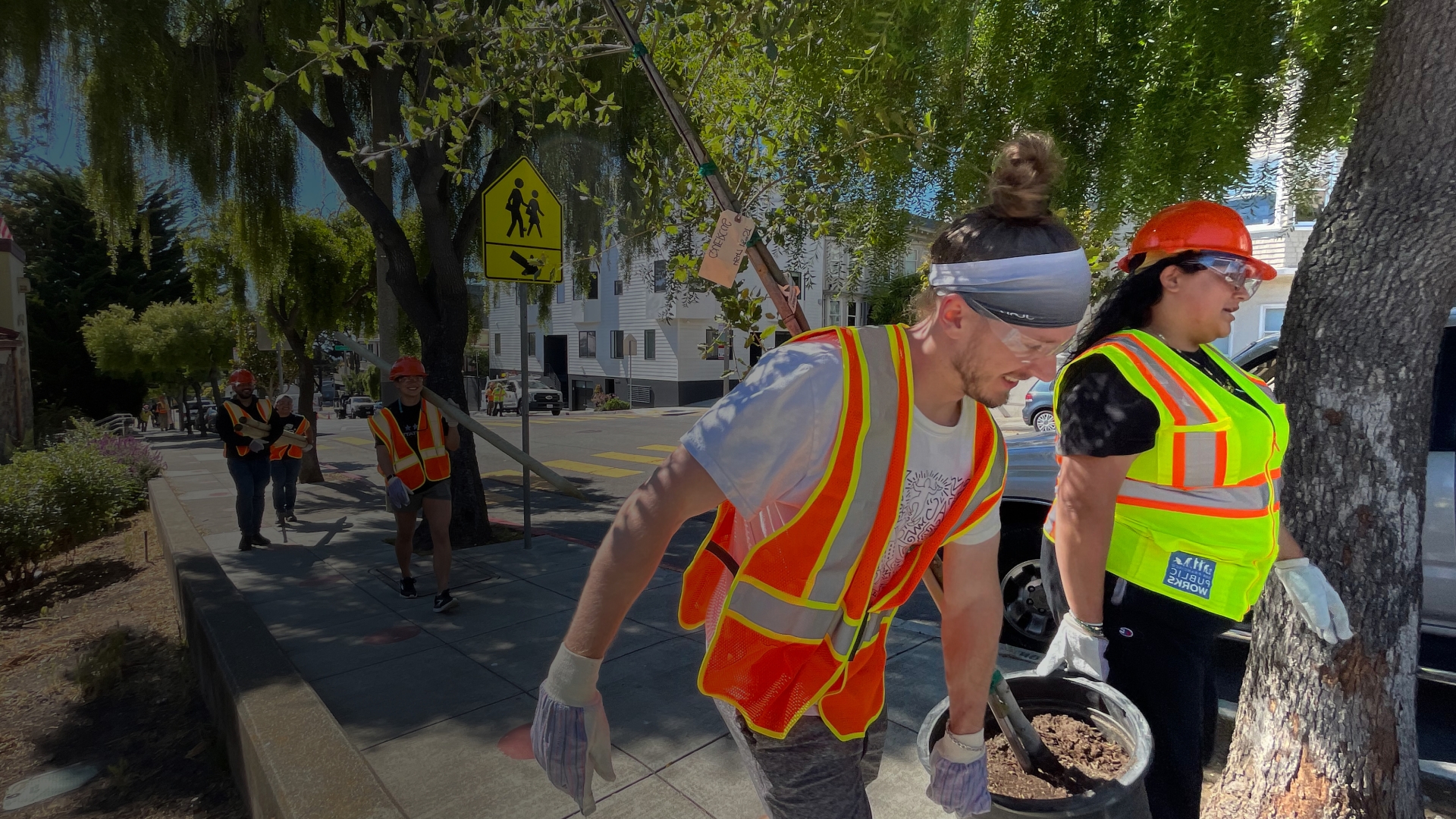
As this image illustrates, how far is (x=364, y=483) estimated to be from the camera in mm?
13078

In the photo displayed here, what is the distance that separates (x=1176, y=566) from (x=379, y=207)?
22.8 feet

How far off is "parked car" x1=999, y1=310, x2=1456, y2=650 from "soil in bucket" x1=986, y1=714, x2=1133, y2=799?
1834 mm

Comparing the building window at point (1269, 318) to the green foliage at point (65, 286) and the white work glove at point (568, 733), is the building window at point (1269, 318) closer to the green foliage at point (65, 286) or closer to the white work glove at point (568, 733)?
the white work glove at point (568, 733)

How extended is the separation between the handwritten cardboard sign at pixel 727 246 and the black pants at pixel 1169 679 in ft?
4.38

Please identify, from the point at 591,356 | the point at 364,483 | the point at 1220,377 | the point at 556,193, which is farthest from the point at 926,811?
the point at 591,356

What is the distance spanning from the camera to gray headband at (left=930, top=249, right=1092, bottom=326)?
4.73ft

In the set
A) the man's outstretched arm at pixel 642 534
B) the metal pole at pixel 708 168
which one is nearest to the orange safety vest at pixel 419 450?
the metal pole at pixel 708 168

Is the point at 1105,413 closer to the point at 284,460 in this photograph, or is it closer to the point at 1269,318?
the point at 284,460

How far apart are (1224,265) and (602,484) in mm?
11089

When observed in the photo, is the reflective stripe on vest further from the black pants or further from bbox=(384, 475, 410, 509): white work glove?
bbox=(384, 475, 410, 509): white work glove

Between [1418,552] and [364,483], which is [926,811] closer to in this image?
[1418,552]

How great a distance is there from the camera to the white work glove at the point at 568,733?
4.98 feet

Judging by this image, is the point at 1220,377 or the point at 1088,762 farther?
the point at 1220,377

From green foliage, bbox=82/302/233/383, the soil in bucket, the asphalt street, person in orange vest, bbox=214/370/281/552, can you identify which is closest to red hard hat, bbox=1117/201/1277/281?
the soil in bucket
